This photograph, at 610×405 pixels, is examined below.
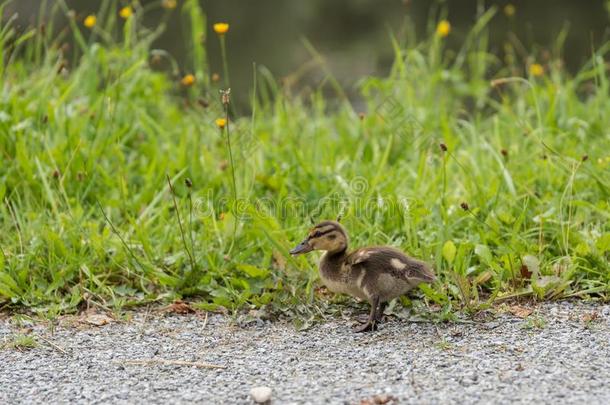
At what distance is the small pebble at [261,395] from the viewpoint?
351 centimetres

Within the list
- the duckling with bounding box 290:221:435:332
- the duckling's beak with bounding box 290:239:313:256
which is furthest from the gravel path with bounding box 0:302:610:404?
the duckling's beak with bounding box 290:239:313:256

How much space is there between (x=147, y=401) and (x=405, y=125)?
11.0 feet

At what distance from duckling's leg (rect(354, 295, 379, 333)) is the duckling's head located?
0.34 m

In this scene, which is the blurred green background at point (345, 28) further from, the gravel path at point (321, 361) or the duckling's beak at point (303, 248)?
the gravel path at point (321, 361)

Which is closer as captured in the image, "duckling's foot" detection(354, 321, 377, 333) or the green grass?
"duckling's foot" detection(354, 321, 377, 333)

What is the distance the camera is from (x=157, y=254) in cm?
498

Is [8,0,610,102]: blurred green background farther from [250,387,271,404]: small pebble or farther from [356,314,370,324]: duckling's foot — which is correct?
[250,387,271,404]: small pebble

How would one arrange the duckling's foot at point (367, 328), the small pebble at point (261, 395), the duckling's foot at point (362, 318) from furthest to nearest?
1. the duckling's foot at point (362, 318)
2. the duckling's foot at point (367, 328)
3. the small pebble at point (261, 395)

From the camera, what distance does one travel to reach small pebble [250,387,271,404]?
11.5 feet

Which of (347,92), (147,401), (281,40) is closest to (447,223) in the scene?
(147,401)

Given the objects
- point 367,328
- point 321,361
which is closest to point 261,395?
point 321,361

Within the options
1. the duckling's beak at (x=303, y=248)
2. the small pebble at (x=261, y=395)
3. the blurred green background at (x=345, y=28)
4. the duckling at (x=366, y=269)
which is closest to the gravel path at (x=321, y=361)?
the small pebble at (x=261, y=395)

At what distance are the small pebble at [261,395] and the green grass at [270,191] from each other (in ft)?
3.13

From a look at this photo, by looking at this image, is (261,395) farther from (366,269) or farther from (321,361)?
(366,269)
